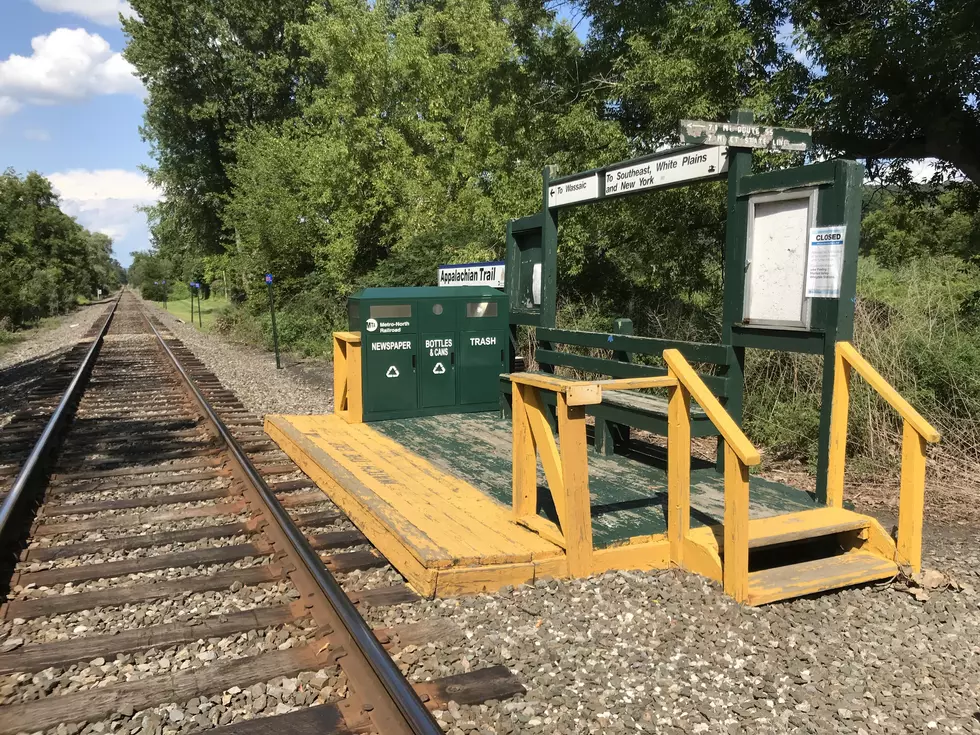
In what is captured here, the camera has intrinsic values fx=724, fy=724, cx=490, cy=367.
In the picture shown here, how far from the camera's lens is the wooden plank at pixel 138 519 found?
511 centimetres

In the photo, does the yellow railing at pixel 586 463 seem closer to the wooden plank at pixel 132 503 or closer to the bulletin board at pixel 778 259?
the bulletin board at pixel 778 259

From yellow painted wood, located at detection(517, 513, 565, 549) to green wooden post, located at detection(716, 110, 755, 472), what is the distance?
1766mm

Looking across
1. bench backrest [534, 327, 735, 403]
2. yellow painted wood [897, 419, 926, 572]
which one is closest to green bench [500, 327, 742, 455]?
bench backrest [534, 327, 735, 403]

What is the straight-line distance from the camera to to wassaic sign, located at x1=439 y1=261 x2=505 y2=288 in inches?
343

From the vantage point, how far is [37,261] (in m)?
54.1

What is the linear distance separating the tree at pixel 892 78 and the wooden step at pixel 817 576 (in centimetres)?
734

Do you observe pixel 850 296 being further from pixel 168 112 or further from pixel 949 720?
pixel 168 112

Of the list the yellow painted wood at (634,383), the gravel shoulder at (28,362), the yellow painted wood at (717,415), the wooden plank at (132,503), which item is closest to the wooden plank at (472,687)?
the yellow painted wood at (717,415)

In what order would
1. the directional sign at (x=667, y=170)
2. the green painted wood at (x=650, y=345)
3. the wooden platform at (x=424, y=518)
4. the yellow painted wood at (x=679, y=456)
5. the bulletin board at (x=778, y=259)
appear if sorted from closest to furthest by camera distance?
the wooden platform at (x=424, y=518) < the yellow painted wood at (x=679, y=456) < the bulletin board at (x=778, y=259) < the directional sign at (x=667, y=170) < the green painted wood at (x=650, y=345)

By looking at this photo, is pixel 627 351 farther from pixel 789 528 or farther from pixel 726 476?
pixel 726 476

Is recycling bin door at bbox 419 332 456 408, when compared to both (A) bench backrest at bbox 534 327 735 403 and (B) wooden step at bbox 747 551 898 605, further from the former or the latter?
(B) wooden step at bbox 747 551 898 605

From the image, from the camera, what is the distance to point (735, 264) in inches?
210

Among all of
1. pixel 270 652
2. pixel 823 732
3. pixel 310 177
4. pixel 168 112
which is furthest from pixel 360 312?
pixel 168 112

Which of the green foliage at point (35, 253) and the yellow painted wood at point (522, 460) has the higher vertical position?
the green foliage at point (35, 253)
